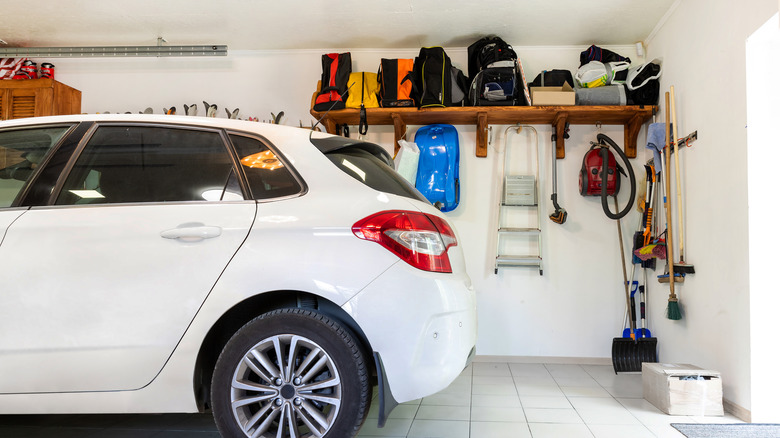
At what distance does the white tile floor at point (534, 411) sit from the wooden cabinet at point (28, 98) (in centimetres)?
408

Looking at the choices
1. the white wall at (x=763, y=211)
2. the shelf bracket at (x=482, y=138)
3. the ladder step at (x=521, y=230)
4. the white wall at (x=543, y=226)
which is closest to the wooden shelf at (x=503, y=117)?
the shelf bracket at (x=482, y=138)

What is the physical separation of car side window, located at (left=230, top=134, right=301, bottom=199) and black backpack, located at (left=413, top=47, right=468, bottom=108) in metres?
2.78

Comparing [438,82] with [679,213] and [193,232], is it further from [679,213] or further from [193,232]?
[193,232]

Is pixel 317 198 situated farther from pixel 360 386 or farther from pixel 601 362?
pixel 601 362

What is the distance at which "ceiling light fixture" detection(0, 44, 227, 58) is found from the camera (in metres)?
4.84

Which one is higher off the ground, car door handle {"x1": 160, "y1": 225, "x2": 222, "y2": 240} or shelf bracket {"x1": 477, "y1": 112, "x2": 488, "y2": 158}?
shelf bracket {"x1": 477, "y1": 112, "x2": 488, "y2": 158}

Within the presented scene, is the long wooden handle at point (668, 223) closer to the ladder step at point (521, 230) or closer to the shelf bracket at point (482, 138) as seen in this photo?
the ladder step at point (521, 230)

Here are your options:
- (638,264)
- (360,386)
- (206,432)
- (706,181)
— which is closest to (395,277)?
(360,386)

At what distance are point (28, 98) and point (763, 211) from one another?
19.1 ft

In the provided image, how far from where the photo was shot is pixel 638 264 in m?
4.64

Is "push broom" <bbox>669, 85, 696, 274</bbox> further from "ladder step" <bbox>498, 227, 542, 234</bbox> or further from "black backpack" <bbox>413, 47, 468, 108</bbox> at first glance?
"black backpack" <bbox>413, 47, 468, 108</bbox>

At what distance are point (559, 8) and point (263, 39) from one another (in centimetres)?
260

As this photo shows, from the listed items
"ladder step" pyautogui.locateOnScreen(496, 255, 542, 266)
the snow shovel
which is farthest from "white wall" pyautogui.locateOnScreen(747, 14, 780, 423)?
"ladder step" pyautogui.locateOnScreen(496, 255, 542, 266)

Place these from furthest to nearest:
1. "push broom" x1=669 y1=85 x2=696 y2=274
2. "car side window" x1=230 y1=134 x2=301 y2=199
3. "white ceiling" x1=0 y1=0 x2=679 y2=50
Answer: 1. "white ceiling" x1=0 y1=0 x2=679 y2=50
2. "push broom" x1=669 y1=85 x2=696 y2=274
3. "car side window" x1=230 y1=134 x2=301 y2=199
